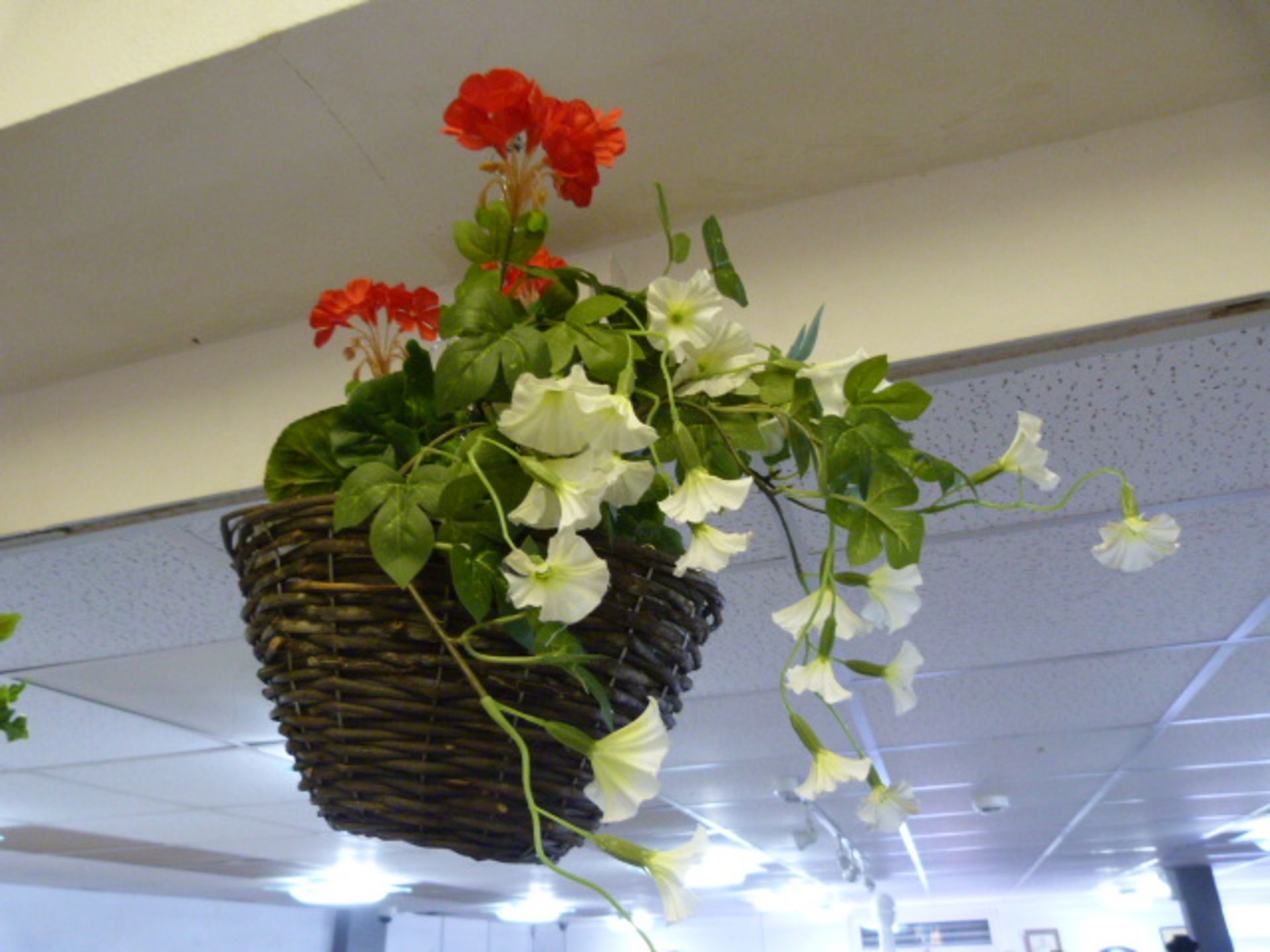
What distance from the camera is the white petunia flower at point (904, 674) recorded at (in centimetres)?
54

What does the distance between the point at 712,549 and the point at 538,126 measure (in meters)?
0.34

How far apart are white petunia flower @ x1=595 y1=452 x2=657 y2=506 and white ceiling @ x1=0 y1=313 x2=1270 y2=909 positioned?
2.44ft

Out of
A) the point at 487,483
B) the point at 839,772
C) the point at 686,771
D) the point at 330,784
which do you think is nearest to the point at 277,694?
the point at 330,784

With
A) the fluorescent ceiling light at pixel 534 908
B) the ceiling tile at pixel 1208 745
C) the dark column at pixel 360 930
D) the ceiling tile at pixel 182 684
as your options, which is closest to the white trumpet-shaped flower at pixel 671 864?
the ceiling tile at pixel 182 684

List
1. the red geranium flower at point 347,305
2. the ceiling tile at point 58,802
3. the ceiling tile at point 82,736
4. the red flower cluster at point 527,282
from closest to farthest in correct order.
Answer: the red flower cluster at point 527,282, the red geranium flower at point 347,305, the ceiling tile at point 82,736, the ceiling tile at point 58,802

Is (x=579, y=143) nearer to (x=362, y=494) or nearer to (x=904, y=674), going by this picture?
(x=362, y=494)

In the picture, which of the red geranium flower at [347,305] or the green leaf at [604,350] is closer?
the green leaf at [604,350]

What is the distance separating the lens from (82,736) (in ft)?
8.52

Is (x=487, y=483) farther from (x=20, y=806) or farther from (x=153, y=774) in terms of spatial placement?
(x=20, y=806)

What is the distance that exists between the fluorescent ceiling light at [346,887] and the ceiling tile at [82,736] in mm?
2386

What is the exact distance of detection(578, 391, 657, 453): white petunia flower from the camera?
17.4 inches

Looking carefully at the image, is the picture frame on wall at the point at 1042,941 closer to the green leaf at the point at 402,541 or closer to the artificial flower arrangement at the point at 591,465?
the artificial flower arrangement at the point at 591,465

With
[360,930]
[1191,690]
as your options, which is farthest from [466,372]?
[360,930]

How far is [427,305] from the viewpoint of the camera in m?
0.76
